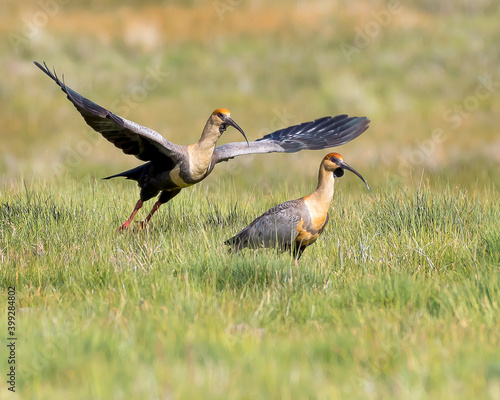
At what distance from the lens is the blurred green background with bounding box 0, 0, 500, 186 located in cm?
1366

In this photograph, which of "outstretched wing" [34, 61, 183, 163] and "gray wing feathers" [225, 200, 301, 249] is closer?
"gray wing feathers" [225, 200, 301, 249]

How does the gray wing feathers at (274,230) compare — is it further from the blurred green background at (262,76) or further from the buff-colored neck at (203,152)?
the blurred green background at (262,76)

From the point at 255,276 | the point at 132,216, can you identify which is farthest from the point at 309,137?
the point at 255,276

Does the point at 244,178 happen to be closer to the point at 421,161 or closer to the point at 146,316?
the point at 421,161

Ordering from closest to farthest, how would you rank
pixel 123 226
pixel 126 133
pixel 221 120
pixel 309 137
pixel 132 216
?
pixel 126 133
pixel 221 120
pixel 123 226
pixel 132 216
pixel 309 137

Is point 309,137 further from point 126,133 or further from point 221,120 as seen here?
point 126,133

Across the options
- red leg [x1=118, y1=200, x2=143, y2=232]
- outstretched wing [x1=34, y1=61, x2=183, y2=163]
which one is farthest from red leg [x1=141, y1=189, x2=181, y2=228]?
outstretched wing [x1=34, y1=61, x2=183, y2=163]

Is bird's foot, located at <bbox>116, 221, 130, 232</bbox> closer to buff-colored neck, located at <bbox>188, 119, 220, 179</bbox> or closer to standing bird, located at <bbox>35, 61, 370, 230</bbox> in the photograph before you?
standing bird, located at <bbox>35, 61, 370, 230</bbox>

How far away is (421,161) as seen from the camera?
12.8 metres

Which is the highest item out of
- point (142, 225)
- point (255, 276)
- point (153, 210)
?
point (153, 210)

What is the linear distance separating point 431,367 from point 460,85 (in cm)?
1594

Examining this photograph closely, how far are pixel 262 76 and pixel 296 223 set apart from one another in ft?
47.1

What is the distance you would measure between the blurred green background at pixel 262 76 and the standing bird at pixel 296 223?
5355 mm

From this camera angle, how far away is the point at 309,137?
7.82m
